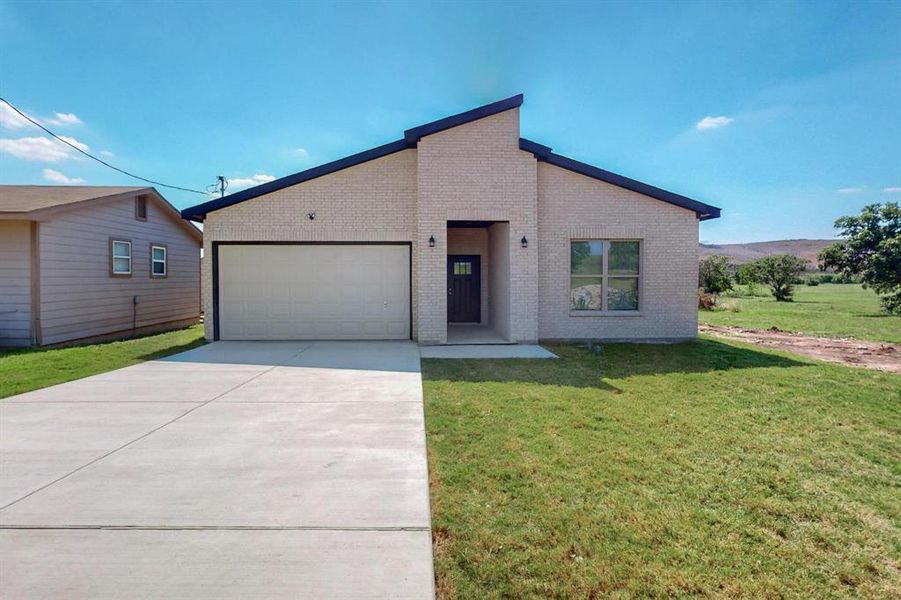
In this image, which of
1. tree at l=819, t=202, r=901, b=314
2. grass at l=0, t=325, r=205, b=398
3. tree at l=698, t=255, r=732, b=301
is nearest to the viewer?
grass at l=0, t=325, r=205, b=398

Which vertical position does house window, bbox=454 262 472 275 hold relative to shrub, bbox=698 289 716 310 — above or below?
above

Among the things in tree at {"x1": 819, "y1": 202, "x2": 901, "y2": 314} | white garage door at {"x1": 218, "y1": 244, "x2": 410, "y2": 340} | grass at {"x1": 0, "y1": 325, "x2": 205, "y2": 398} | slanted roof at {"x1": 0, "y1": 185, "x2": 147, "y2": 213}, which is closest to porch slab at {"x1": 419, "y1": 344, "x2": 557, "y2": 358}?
white garage door at {"x1": 218, "y1": 244, "x2": 410, "y2": 340}

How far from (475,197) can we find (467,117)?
187 centimetres

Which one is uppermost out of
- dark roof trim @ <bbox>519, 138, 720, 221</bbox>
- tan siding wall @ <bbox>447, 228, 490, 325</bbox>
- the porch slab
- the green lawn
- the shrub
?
dark roof trim @ <bbox>519, 138, 720, 221</bbox>

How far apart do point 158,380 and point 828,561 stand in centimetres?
824

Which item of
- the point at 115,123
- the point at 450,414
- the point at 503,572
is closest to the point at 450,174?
the point at 450,414

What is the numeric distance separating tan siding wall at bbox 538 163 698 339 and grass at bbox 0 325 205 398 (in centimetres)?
926

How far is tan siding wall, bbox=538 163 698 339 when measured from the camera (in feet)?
35.3

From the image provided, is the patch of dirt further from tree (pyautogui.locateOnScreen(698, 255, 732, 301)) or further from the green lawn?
tree (pyautogui.locateOnScreen(698, 255, 732, 301))

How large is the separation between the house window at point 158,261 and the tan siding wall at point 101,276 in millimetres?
190

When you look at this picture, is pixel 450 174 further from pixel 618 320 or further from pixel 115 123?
pixel 115 123

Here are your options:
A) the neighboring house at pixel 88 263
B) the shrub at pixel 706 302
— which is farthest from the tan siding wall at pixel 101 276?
the shrub at pixel 706 302

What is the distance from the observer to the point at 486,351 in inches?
376

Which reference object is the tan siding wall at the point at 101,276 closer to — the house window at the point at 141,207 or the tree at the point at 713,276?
the house window at the point at 141,207
